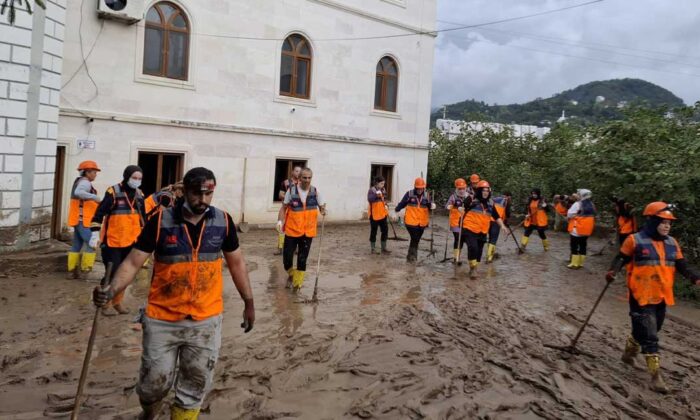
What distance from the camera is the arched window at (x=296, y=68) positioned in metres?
16.1

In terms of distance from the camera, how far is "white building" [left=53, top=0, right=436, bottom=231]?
40.9ft

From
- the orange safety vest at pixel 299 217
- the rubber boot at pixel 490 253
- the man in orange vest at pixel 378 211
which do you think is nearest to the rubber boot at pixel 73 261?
the orange safety vest at pixel 299 217

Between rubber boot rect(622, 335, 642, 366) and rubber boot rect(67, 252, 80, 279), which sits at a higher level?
rubber boot rect(67, 252, 80, 279)

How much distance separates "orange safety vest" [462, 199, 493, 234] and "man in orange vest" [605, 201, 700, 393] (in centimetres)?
440

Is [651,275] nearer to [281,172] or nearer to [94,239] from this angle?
[94,239]

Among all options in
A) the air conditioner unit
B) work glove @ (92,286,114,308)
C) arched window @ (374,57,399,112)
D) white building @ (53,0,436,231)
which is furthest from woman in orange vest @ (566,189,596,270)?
the air conditioner unit

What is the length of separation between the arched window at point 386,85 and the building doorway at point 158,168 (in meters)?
7.67

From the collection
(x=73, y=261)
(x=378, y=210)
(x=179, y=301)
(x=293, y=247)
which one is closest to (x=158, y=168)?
(x=73, y=261)

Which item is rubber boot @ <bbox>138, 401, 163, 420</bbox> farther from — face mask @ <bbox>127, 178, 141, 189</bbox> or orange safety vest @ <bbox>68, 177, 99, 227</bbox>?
orange safety vest @ <bbox>68, 177, 99, 227</bbox>

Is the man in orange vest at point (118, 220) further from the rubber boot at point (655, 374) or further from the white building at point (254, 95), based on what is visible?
the rubber boot at point (655, 374)

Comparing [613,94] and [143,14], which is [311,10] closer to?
[143,14]

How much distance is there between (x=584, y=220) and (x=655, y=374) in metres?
6.92

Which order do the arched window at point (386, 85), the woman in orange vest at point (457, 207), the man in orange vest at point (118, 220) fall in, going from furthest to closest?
the arched window at point (386, 85)
the woman in orange vest at point (457, 207)
the man in orange vest at point (118, 220)

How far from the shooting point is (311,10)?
54.0ft
